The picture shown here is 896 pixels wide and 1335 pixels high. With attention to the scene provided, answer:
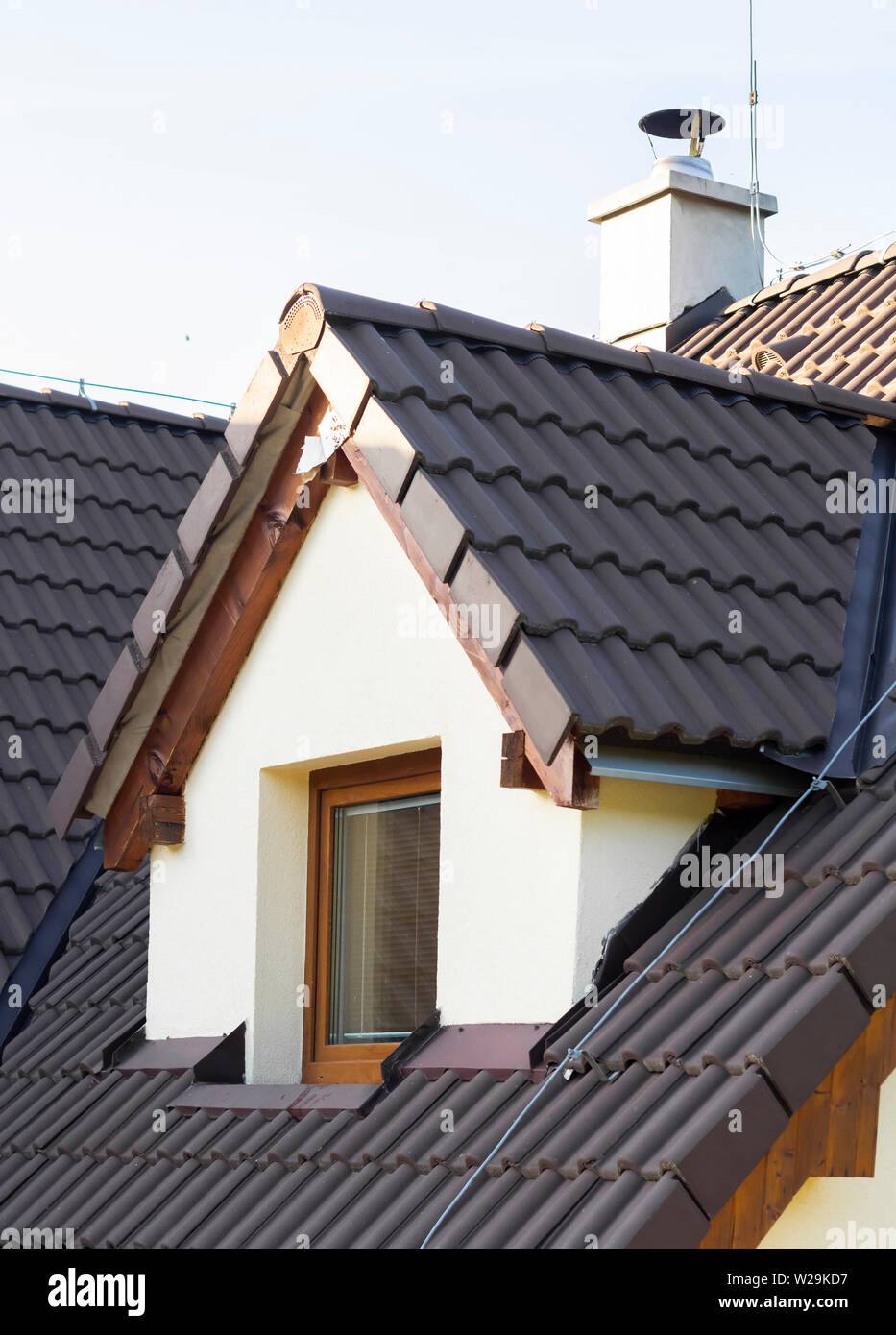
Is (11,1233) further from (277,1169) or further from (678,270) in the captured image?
(678,270)

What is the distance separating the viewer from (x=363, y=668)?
19.0ft

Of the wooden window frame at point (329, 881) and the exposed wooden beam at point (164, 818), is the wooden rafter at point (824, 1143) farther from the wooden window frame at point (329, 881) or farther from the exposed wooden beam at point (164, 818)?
the exposed wooden beam at point (164, 818)

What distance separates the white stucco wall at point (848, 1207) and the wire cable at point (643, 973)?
2.19ft

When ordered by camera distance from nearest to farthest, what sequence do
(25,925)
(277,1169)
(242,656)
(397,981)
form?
(277,1169), (397,981), (242,656), (25,925)

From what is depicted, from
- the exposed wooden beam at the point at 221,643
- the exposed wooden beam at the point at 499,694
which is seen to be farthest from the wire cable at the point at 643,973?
the exposed wooden beam at the point at 221,643

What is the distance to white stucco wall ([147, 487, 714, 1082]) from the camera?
4.90m

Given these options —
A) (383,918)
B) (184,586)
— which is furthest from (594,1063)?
(184,586)

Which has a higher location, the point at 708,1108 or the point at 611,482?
the point at 611,482

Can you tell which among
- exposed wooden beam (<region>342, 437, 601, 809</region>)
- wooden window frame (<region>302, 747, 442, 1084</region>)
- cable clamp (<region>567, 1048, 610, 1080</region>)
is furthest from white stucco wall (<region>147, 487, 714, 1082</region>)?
cable clamp (<region>567, 1048, 610, 1080</region>)

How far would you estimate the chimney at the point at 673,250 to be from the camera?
38.8ft

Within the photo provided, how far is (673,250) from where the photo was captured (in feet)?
39.1
